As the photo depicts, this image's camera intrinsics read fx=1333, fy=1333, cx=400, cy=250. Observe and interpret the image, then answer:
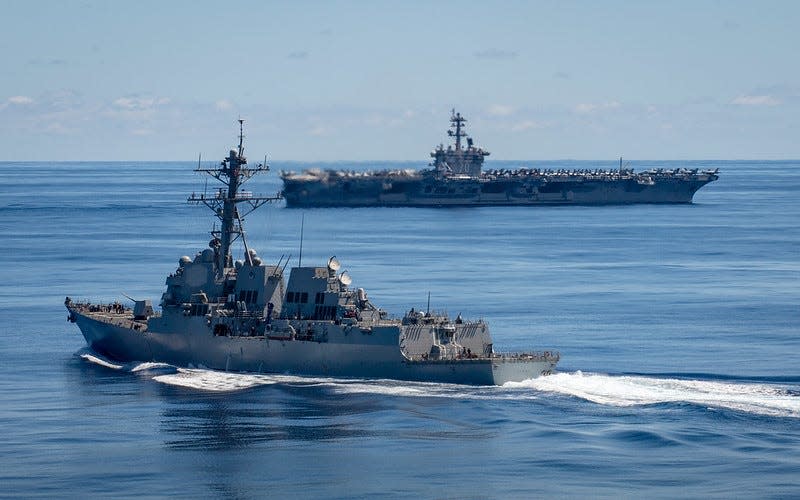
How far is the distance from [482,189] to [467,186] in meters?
3.02

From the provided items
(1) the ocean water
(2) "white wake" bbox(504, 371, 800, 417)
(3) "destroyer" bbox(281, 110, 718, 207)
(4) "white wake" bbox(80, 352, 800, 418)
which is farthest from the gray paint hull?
(2) "white wake" bbox(504, 371, 800, 417)

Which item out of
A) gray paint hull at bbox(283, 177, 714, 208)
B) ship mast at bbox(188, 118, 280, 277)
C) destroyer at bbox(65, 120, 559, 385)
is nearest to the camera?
destroyer at bbox(65, 120, 559, 385)

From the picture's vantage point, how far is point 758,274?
277 ft

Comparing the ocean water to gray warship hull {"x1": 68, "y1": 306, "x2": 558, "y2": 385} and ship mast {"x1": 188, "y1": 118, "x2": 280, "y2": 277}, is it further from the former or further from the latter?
ship mast {"x1": 188, "y1": 118, "x2": 280, "y2": 277}

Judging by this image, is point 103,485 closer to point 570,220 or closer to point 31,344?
point 31,344

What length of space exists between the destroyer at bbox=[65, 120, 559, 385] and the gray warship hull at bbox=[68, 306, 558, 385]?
0.04 meters

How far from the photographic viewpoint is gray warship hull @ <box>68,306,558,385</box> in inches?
1790

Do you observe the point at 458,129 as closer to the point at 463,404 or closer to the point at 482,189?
the point at 482,189

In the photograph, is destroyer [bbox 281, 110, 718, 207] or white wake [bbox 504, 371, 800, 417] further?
destroyer [bbox 281, 110, 718, 207]

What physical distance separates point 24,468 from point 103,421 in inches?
246

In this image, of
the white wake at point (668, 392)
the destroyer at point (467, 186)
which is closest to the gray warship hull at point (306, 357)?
the white wake at point (668, 392)

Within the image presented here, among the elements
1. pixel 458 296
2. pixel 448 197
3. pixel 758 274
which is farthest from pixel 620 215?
pixel 458 296

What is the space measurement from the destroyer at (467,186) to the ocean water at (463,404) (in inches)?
2712

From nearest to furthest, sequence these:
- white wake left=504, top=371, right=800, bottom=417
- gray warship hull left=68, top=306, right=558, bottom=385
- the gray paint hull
Result: white wake left=504, top=371, right=800, bottom=417 < gray warship hull left=68, top=306, right=558, bottom=385 < the gray paint hull
